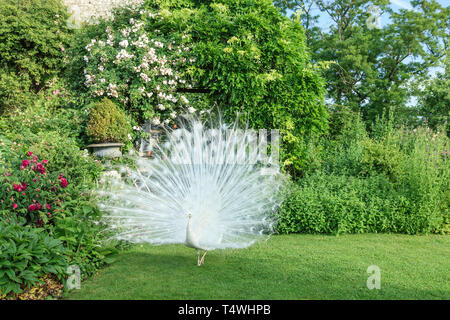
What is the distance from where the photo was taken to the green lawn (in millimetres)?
3971

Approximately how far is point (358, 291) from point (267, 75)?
4.68m

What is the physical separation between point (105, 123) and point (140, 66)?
4.43 ft

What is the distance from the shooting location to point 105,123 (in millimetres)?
6801

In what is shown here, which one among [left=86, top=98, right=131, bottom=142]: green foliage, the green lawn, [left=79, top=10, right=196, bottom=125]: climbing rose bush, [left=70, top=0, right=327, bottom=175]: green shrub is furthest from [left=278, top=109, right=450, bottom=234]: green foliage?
[left=86, top=98, right=131, bottom=142]: green foliage

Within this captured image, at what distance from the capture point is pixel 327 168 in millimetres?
8180

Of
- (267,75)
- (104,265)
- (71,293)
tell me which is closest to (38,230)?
(71,293)

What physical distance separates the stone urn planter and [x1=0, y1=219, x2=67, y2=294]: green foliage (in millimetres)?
2850

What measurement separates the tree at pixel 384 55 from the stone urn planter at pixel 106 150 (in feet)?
40.6

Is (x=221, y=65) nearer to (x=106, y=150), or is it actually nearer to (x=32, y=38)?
(x=106, y=150)

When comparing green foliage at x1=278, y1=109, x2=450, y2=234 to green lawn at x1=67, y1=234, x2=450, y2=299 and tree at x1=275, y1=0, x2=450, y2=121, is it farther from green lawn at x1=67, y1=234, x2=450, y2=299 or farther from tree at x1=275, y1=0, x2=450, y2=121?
tree at x1=275, y1=0, x2=450, y2=121

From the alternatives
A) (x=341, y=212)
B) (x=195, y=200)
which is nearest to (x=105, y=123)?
(x=195, y=200)

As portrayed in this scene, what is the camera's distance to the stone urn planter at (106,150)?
6.86m

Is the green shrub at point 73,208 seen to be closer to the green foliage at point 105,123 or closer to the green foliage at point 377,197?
the green foliage at point 105,123

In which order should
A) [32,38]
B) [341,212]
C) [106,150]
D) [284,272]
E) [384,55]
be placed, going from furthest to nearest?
1. [384,55]
2. [32,38]
3. [106,150]
4. [341,212]
5. [284,272]
